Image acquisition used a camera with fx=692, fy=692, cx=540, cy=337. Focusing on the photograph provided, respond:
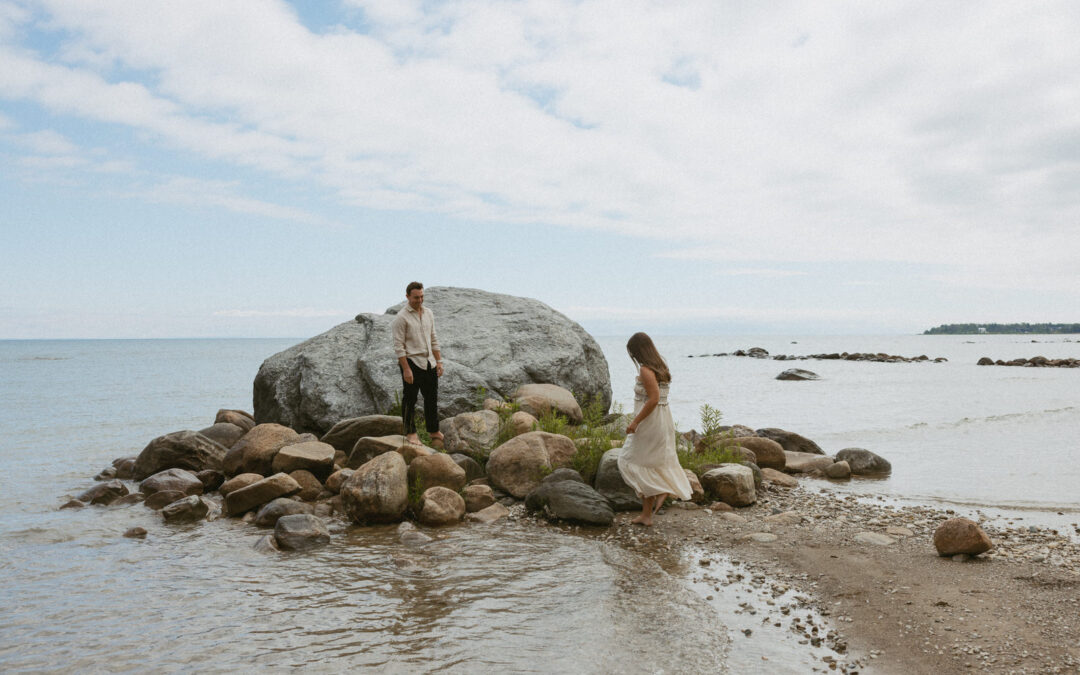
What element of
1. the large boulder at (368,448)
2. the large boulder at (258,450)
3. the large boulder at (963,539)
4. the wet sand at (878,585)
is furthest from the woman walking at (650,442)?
the large boulder at (258,450)

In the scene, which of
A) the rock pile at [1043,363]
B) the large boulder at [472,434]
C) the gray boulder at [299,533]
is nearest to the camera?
the gray boulder at [299,533]

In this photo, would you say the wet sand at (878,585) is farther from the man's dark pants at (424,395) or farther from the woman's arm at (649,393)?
the man's dark pants at (424,395)

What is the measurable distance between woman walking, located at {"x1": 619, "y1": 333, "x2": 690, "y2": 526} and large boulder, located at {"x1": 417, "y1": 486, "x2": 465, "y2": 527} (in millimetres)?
2195

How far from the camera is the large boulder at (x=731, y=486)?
9.41m

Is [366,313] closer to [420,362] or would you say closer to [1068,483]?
[420,362]

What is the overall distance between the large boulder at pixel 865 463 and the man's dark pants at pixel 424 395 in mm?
7495

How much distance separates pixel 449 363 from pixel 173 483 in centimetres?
509

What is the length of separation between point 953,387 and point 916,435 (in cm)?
1845

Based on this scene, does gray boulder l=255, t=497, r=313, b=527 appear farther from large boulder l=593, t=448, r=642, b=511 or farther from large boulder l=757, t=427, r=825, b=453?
large boulder l=757, t=427, r=825, b=453

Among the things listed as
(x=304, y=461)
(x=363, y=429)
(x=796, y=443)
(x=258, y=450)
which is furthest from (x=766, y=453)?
(x=258, y=450)

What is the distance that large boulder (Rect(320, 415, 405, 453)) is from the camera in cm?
1132

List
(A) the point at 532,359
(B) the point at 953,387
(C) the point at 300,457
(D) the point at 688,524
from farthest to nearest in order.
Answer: (B) the point at 953,387, (A) the point at 532,359, (C) the point at 300,457, (D) the point at 688,524

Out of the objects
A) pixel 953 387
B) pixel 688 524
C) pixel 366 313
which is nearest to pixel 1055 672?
pixel 688 524

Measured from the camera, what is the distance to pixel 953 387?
3250cm
